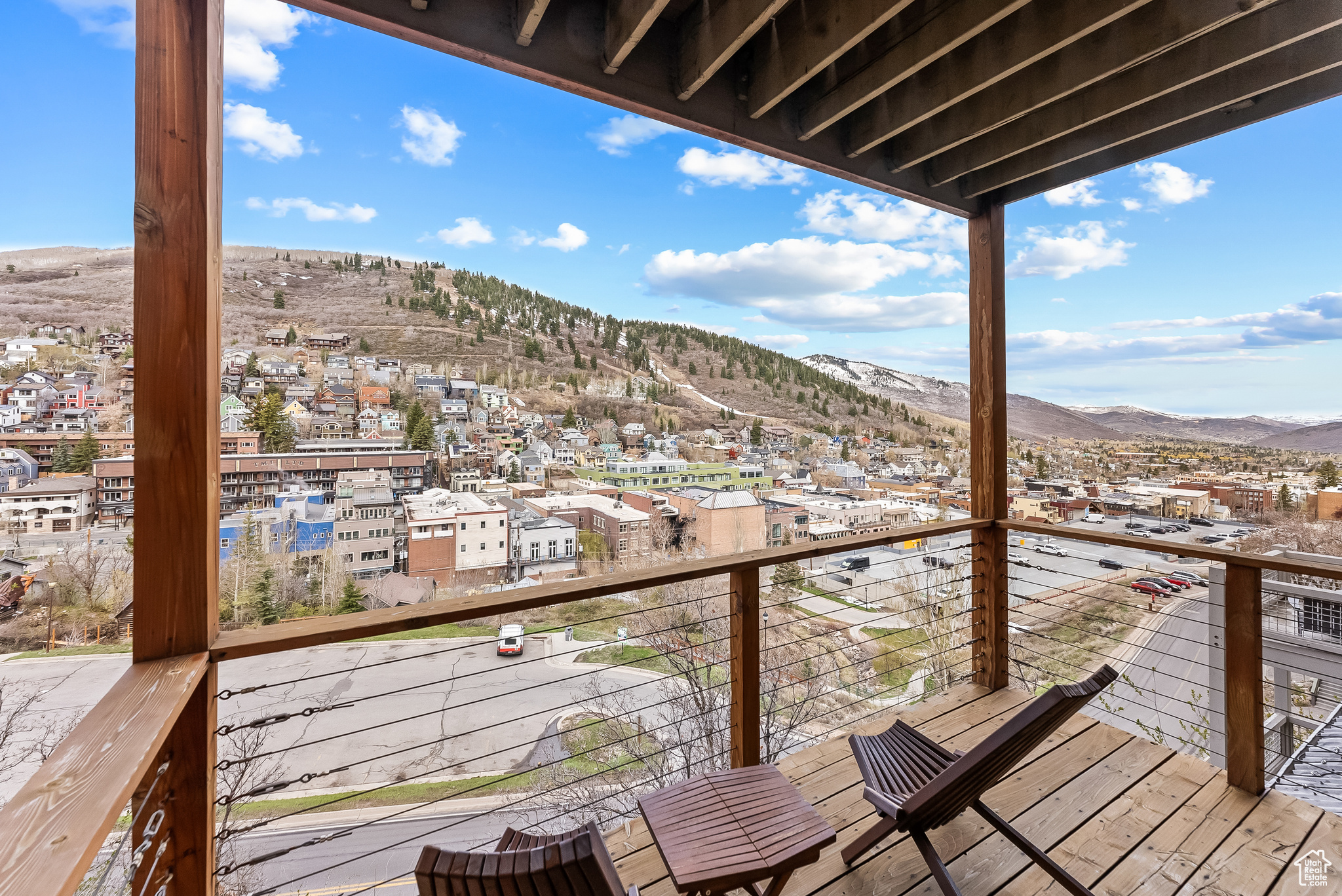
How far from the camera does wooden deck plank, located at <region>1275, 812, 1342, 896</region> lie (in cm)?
164

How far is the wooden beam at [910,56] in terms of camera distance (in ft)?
5.34

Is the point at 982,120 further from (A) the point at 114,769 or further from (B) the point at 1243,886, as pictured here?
(A) the point at 114,769

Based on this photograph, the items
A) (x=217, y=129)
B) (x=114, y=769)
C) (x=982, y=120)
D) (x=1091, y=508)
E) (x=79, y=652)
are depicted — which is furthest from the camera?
(x=1091, y=508)

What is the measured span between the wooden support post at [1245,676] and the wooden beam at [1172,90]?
1815mm

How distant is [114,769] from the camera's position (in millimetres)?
807

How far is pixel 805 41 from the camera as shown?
73.0 inches

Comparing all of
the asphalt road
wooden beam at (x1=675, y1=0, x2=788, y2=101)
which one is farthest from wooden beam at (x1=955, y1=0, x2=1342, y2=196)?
the asphalt road

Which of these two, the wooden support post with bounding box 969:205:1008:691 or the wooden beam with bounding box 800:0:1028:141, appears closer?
the wooden beam with bounding box 800:0:1028:141

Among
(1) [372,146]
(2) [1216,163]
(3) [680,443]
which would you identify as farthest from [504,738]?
(2) [1216,163]

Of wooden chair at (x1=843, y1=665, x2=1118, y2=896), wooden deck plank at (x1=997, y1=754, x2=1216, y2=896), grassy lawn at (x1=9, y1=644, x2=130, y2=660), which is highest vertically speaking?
grassy lawn at (x1=9, y1=644, x2=130, y2=660)

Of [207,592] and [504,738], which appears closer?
[207,592]

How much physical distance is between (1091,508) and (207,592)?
366cm

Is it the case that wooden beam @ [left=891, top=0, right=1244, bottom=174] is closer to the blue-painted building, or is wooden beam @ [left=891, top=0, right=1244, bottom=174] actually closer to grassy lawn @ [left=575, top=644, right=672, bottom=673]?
the blue-painted building
